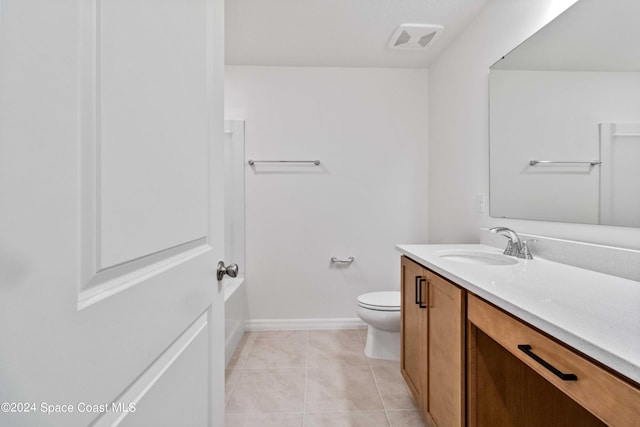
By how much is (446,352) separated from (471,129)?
1.49m

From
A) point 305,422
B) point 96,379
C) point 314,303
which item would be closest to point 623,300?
point 96,379

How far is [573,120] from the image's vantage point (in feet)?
4.30

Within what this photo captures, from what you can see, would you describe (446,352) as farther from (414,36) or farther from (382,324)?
(414,36)

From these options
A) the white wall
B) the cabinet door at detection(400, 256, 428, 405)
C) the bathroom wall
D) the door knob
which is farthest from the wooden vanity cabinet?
the white wall

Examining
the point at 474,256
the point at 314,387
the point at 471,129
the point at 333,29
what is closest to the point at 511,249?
the point at 474,256

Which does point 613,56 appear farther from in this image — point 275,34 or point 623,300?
point 275,34

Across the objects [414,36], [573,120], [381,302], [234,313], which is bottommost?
[234,313]

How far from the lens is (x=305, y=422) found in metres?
1.54

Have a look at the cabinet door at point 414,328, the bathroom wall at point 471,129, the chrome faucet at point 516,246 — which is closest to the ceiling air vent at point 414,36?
the bathroom wall at point 471,129

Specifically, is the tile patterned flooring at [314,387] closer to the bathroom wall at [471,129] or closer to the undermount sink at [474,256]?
the undermount sink at [474,256]

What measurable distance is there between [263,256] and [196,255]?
1.97m

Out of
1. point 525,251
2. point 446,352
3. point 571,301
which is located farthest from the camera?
point 525,251

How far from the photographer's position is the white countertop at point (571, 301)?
1.84 feet

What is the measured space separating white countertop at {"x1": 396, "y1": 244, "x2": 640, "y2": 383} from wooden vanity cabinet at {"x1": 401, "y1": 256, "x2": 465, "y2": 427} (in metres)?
0.10
